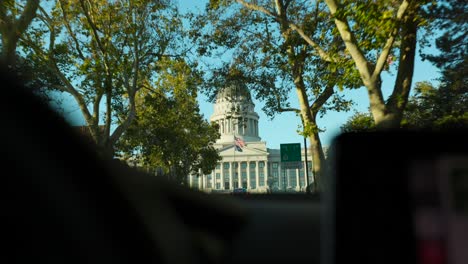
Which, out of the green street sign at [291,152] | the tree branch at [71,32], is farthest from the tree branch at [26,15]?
the green street sign at [291,152]

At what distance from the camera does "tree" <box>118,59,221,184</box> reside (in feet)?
87.0

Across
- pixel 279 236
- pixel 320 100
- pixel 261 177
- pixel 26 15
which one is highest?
pixel 26 15

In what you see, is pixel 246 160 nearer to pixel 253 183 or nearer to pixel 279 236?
pixel 253 183

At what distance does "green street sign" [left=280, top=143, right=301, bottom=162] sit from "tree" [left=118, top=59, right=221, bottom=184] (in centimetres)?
618

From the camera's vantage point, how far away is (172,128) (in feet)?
126

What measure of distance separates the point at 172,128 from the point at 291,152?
43.3 feet

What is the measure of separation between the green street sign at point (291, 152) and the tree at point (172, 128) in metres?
6.18

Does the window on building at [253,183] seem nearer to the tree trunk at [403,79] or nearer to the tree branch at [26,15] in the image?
the tree branch at [26,15]

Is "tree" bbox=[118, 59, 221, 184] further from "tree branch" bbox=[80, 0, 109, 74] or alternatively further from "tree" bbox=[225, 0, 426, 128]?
"tree" bbox=[225, 0, 426, 128]

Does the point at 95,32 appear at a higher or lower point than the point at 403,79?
higher

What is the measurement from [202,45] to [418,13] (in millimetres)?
9277

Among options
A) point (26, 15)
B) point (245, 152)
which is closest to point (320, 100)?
point (26, 15)

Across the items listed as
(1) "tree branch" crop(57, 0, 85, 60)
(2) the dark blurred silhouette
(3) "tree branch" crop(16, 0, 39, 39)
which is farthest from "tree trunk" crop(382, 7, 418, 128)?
(1) "tree branch" crop(57, 0, 85, 60)

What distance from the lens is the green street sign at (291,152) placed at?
28141 mm
